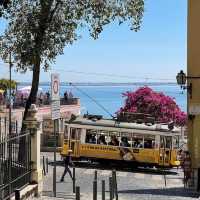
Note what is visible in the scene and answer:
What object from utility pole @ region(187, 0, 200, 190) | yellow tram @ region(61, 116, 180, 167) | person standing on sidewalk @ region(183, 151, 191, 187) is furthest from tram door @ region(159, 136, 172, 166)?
person standing on sidewalk @ region(183, 151, 191, 187)

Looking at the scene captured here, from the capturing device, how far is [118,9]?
→ 2611 cm

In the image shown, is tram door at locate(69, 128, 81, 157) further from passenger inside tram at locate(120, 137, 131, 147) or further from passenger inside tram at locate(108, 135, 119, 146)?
passenger inside tram at locate(120, 137, 131, 147)

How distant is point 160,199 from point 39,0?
8.21 meters

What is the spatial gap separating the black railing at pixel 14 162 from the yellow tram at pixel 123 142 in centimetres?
2603

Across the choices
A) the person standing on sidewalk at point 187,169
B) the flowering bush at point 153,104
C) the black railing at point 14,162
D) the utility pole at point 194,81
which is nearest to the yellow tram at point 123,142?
the utility pole at point 194,81

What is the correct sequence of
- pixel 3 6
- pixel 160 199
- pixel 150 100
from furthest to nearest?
1. pixel 150 100
2. pixel 160 199
3. pixel 3 6

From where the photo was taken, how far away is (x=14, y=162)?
1677 centimetres

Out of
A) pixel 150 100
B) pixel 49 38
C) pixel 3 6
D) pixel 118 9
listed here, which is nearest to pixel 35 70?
pixel 49 38

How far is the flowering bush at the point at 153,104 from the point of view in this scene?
7188 cm

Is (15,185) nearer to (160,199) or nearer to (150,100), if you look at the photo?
(160,199)

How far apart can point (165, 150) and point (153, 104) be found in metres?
27.4

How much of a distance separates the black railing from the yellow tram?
2603cm

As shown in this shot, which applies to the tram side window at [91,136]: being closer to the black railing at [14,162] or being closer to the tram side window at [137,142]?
the tram side window at [137,142]

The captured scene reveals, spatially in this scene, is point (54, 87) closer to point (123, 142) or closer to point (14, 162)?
point (14, 162)
